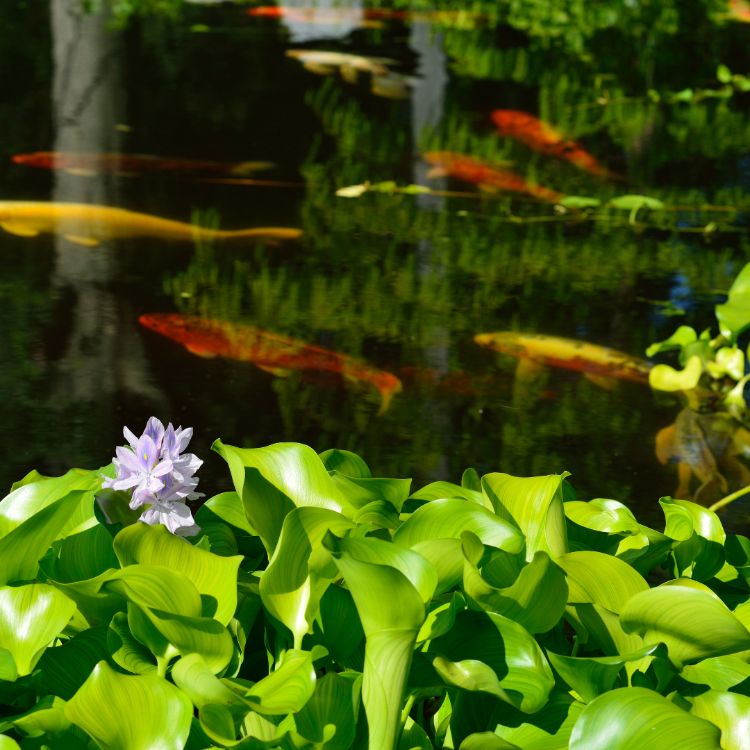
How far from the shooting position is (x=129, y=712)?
105 centimetres

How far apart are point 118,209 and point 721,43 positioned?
163 inches

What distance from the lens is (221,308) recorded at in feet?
11.0

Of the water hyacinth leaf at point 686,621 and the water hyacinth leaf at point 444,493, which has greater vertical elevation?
the water hyacinth leaf at point 686,621

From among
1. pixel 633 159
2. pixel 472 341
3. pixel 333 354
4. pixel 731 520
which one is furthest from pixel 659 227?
pixel 731 520

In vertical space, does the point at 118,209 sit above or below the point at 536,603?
below

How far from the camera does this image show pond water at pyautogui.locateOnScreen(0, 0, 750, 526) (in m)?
2.82

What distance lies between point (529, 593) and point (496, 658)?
0.06 metres

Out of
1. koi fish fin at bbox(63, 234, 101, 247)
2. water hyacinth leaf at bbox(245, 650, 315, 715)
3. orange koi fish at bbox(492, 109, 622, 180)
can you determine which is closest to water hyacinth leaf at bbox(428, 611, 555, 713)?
water hyacinth leaf at bbox(245, 650, 315, 715)

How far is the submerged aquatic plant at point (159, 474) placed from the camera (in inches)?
46.3

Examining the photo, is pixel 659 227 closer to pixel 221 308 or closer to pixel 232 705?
pixel 221 308

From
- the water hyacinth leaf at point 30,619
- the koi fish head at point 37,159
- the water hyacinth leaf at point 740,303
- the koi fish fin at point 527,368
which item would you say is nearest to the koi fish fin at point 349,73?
the koi fish head at point 37,159

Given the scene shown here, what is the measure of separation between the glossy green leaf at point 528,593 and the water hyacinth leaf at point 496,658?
20 millimetres

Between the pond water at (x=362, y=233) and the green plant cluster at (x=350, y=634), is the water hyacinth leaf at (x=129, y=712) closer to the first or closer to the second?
the green plant cluster at (x=350, y=634)

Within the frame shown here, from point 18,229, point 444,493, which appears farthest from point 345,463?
point 18,229
